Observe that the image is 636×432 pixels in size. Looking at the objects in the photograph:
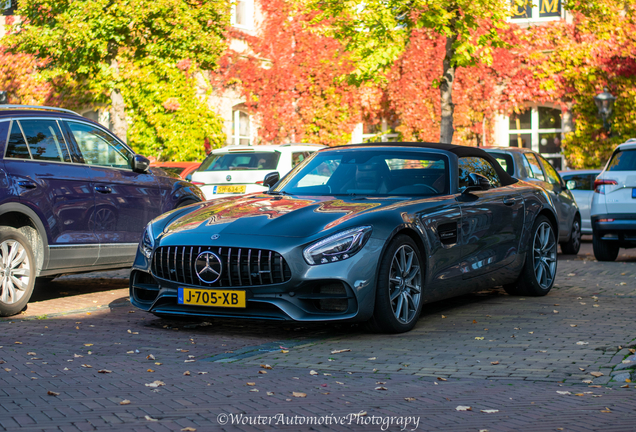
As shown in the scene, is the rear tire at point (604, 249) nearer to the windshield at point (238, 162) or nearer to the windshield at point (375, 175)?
the windshield at point (238, 162)

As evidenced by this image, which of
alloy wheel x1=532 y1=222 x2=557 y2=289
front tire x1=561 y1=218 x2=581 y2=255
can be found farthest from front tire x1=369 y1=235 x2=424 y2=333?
front tire x1=561 y1=218 x2=581 y2=255

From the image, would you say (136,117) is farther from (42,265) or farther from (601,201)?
(42,265)

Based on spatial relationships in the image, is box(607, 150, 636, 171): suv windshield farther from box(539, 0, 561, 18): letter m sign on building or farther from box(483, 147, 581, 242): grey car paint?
box(539, 0, 561, 18): letter m sign on building

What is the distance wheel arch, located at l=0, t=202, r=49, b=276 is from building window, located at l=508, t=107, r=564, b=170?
24.4 m

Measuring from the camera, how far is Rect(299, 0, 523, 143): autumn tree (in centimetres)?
1823

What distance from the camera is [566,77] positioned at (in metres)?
28.2

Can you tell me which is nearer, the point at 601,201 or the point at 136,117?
the point at 601,201

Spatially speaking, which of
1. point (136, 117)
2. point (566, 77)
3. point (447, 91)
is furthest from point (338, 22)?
point (566, 77)

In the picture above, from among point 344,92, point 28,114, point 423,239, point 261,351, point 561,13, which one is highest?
point 561,13

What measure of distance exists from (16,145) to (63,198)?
642 mm

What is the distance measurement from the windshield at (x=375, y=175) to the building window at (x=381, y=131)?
71.9 ft

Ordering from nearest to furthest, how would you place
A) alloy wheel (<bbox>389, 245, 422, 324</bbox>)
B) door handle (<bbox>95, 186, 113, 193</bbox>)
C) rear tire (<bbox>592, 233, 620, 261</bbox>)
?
1. alloy wheel (<bbox>389, 245, 422, 324</bbox>)
2. door handle (<bbox>95, 186, 113, 193</bbox>)
3. rear tire (<bbox>592, 233, 620, 261</bbox>)

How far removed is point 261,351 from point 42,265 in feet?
9.39

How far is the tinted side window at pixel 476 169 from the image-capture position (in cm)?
809
